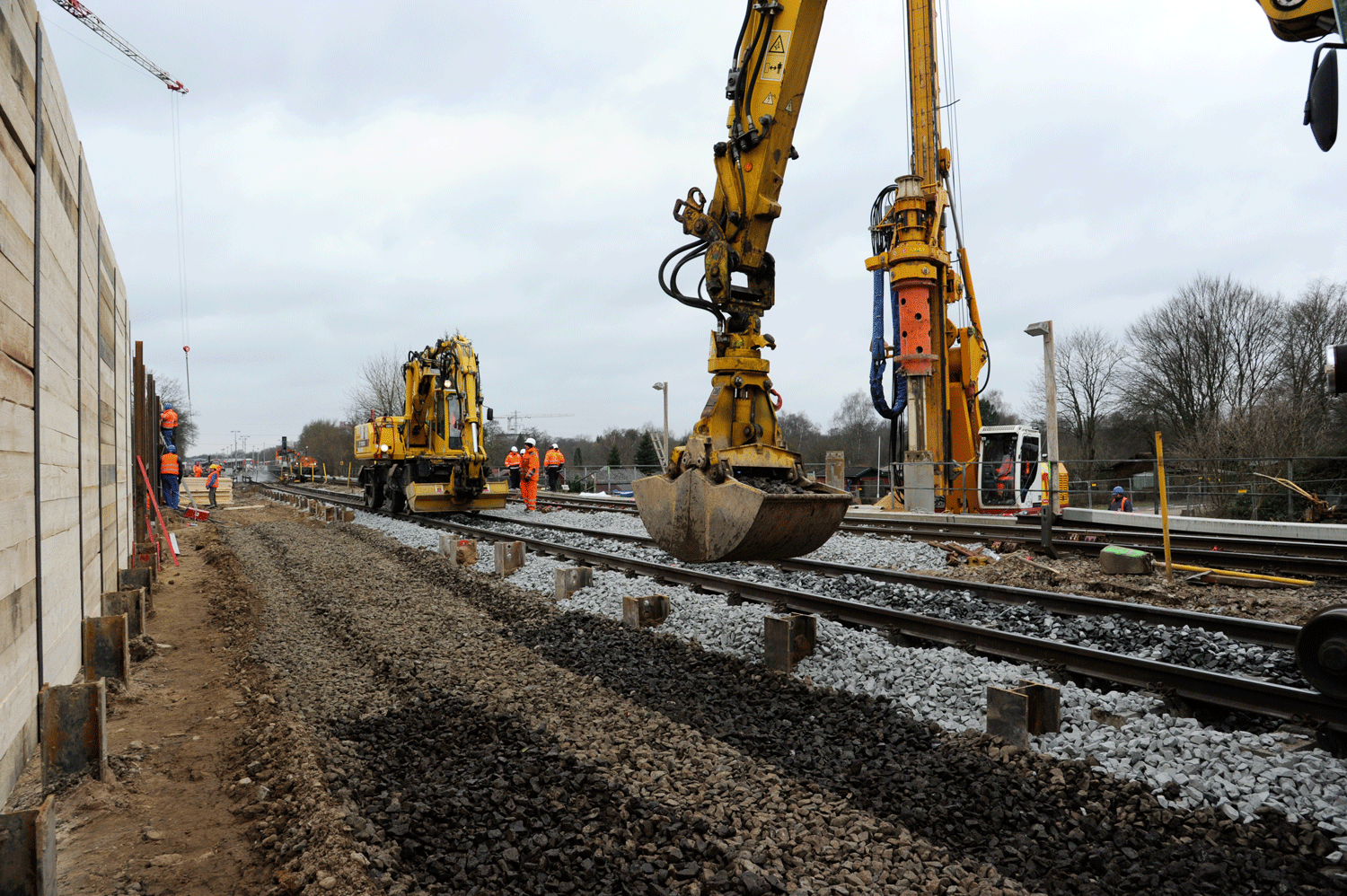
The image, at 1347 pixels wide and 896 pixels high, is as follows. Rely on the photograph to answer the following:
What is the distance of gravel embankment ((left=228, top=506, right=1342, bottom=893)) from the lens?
269 centimetres

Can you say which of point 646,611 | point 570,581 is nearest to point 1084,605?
point 646,611

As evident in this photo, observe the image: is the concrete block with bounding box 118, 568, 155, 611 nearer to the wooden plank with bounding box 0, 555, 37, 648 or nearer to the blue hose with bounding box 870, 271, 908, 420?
the wooden plank with bounding box 0, 555, 37, 648

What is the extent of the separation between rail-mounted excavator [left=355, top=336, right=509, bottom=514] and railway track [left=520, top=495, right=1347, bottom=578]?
28.2ft

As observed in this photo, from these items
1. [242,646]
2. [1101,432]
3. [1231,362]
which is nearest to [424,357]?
[242,646]

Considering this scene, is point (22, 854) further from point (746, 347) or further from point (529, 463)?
point (529, 463)

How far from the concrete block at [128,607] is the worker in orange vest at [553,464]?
59.8 ft

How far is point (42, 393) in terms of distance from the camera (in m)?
3.50

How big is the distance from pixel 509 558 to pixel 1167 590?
703cm

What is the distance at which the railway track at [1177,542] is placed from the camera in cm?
808

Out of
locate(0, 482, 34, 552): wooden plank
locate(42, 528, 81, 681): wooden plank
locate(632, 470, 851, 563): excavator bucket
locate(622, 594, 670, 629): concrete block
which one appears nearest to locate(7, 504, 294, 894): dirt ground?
locate(42, 528, 81, 681): wooden plank

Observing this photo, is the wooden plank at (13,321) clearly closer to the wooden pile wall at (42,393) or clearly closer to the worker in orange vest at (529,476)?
the wooden pile wall at (42,393)

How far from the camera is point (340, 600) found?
305 inches

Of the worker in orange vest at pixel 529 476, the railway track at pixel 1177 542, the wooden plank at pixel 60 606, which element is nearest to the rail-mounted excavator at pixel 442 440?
the worker in orange vest at pixel 529 476

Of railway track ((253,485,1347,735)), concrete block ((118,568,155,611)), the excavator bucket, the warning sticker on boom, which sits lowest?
railway track ((253,485,1347,735))
